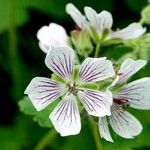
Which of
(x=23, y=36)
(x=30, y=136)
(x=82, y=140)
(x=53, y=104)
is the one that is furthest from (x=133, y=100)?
(x=23, y=36)

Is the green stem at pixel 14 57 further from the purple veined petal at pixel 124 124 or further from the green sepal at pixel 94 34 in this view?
the purple veined petal at pixel 124 124

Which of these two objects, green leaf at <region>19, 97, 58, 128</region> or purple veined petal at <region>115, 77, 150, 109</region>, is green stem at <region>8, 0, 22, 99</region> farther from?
purple veined petal at <region>115, 77, 150, 109</region>

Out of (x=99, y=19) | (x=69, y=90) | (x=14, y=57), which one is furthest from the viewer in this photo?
(x=14, y=57)

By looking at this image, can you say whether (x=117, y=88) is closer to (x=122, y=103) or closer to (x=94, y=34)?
(x=122, y=103)

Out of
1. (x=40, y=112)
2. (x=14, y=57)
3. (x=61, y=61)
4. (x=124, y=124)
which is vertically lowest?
(x=124, y=124)

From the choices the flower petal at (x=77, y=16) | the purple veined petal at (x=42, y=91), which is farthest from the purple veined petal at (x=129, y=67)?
the flower petal at (x=77, y=16)

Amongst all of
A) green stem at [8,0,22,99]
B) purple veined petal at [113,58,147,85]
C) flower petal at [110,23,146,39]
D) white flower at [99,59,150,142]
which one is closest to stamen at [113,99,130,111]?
white flower at [99,59,150,142]

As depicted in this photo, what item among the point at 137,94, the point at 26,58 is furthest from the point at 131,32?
the point at 26,58
